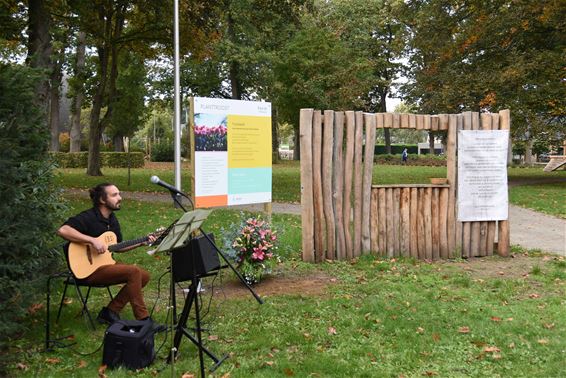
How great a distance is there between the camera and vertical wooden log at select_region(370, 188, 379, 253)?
329 inches

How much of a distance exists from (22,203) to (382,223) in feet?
17.7

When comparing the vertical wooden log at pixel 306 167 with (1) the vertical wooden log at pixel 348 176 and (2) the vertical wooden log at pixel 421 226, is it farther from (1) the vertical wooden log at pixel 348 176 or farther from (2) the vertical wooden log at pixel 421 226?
(2) the vertical wooden log at pixel 421 226

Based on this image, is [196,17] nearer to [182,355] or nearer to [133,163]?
[182,355]

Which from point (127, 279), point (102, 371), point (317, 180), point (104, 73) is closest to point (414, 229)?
point (317, 180)

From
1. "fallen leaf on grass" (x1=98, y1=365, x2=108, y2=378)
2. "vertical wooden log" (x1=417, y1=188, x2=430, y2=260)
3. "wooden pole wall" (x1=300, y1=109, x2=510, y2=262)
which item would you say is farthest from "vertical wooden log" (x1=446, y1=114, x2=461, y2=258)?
"fallen leaf on grass" (x1=98, y1=365, x2=108, y2=378)

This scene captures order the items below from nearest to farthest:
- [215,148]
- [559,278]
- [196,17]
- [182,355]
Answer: [182,355]
[215,148]
[559,278]
[196,17]

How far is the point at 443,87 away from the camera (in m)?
23.1

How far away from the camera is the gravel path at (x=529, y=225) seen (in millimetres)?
10023

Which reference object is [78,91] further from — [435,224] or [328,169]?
[435,224]

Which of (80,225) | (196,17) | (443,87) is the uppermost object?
(196,17)

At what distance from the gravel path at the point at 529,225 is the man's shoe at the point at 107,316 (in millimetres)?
7122

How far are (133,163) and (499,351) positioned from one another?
31.8 m

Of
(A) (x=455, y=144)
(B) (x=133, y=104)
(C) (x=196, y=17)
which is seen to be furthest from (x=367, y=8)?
(A) (x=455, y=144)

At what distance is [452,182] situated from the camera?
8.59 m
